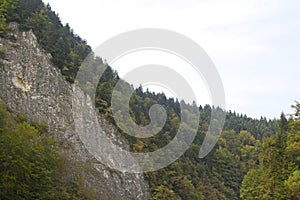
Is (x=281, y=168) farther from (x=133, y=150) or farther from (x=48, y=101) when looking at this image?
(x=48, y=101)

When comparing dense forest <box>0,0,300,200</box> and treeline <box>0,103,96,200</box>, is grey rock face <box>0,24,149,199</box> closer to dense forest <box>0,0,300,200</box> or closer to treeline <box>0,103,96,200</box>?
dense forest <box>0,0,300,200</box>

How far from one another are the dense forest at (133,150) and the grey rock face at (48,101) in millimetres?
1857

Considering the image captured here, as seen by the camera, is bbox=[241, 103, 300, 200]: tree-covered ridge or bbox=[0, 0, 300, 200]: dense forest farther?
bbox=[241, 103, 300, 200]: tree-covered ridge

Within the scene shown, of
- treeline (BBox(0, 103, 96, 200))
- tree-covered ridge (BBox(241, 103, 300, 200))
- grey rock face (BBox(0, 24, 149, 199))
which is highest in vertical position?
tree-covered ridge (BBox(241, 103, 300, 200))

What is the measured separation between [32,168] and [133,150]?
2397 cm

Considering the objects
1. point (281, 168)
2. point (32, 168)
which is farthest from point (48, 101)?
point (281, 168)

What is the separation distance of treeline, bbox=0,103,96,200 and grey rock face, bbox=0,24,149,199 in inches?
124

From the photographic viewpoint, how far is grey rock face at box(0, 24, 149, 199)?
4841 cm

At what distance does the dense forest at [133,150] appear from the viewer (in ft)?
121

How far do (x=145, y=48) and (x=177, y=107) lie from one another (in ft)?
299

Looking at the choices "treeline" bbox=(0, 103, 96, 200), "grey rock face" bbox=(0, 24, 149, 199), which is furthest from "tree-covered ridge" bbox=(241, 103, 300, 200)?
"treeline" bbox=(0, 103, 96, 200)

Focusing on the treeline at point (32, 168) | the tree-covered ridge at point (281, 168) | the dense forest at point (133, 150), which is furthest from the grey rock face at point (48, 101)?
the tree-covered ridge at point (281, 168)

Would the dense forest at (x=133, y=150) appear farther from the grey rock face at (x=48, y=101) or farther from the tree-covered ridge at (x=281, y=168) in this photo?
the grey rock face at (x=48, y=101)

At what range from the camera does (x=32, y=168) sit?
121 feet
